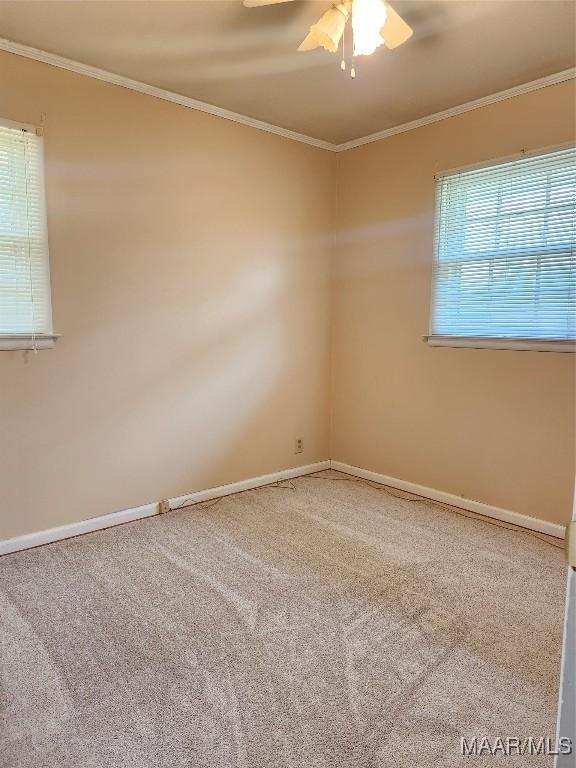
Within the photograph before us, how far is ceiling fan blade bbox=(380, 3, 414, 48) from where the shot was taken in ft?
6.32

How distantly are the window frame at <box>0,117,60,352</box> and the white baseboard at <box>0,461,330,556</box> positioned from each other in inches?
41.0

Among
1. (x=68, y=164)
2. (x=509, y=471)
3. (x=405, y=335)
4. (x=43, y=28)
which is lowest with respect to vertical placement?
(x=509, y=471)

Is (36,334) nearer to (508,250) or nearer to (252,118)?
(252,118)

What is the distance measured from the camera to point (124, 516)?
10.1ft

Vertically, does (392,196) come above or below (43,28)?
below

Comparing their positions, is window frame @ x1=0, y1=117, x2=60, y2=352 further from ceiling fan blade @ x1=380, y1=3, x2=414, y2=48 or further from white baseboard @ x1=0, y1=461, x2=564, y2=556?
ceiling fan blade @ x1=380, y1=3, x2=414, y2=48

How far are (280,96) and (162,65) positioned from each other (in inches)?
29.3

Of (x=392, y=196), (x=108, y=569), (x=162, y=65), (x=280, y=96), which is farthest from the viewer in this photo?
(x=392, y=196)

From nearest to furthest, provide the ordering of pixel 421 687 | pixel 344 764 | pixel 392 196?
pixel 344 764 < pixel 421 687 < pixel 392 196

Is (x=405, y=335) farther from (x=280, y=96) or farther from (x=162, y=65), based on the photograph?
(x=162, y=65)

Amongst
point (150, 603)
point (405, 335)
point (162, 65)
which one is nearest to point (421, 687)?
point (150, 603)

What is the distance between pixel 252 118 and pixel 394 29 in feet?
5.32

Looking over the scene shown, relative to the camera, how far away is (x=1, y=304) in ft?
8.34

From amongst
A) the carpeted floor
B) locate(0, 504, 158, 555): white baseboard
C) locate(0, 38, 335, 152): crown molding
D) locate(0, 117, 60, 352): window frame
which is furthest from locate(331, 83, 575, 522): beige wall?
locate(0, 117, 60, 352): window frame
